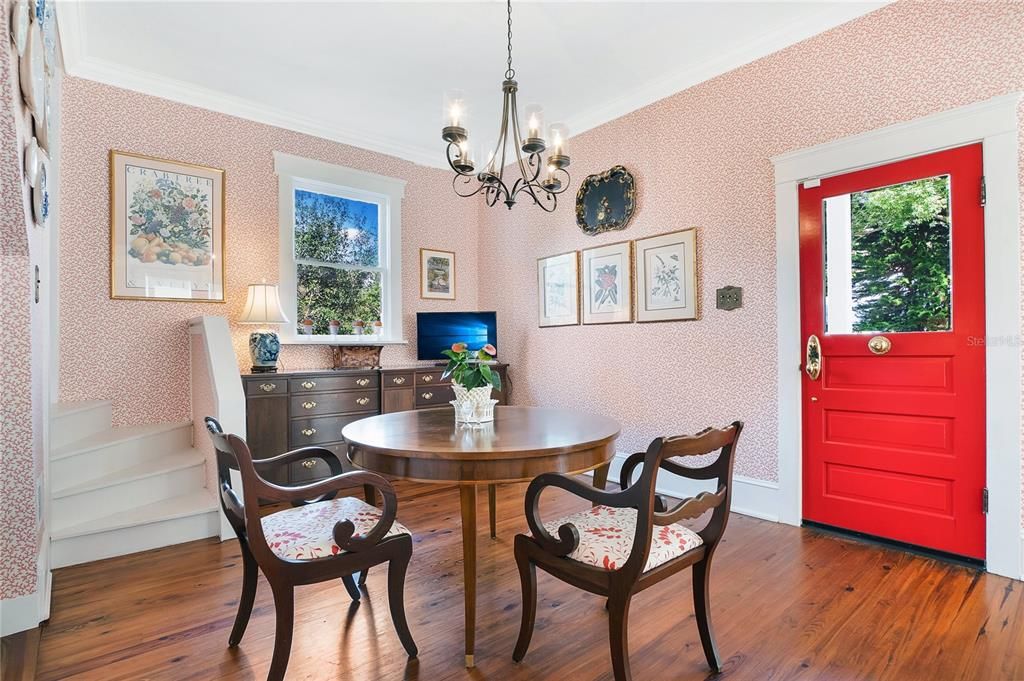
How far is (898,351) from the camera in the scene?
2629mm

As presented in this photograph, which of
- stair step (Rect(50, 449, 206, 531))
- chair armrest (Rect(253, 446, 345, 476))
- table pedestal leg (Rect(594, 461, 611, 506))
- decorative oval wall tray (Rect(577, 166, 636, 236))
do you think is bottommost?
stair step (Rect(50, 449, 206, 531))

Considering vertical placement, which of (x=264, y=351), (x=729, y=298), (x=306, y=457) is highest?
(x=729, y=298)

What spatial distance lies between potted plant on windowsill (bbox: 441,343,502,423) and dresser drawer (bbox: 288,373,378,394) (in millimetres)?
1854

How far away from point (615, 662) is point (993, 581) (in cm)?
198

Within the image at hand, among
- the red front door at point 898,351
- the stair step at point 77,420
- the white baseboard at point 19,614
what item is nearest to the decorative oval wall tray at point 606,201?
the red front door at point 898,351

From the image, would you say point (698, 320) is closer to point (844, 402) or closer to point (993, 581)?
point (844, 402)

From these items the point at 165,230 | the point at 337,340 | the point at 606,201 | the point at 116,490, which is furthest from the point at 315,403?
the point at 606,201

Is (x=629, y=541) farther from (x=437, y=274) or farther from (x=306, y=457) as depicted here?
(x=437, y=274)

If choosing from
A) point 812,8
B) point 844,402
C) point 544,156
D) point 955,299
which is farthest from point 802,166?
point 544,156

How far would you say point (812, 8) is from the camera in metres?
2.80

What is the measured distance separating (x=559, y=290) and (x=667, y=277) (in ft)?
3.48

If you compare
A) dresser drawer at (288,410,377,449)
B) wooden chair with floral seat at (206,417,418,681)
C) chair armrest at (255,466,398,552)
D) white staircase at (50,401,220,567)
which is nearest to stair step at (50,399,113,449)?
white staircase at (50,401,220,567)

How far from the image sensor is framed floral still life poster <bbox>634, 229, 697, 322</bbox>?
11.4ft

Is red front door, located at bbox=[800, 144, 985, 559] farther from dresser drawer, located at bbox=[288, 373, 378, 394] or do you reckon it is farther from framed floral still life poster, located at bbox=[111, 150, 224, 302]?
framed floral still life poster, located at bbox=[111, 150, 224, 302]
